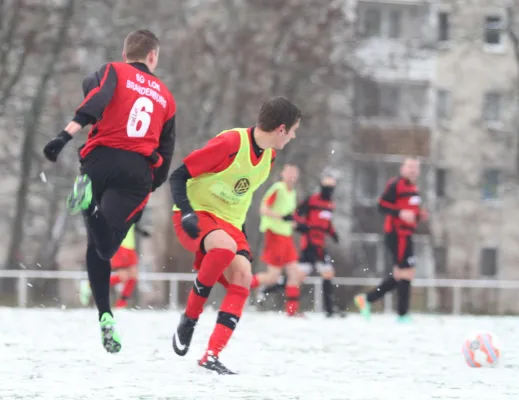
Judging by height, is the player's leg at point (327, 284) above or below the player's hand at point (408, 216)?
below

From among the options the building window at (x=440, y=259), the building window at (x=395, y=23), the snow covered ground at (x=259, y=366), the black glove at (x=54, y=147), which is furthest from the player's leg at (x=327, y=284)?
the building window at (x=395, y=23)

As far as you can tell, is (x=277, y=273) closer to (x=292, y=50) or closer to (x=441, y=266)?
(x=292, y=50)

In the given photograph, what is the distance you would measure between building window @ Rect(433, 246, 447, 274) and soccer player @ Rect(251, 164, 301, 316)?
26687 millimetres

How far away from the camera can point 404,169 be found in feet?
51.1

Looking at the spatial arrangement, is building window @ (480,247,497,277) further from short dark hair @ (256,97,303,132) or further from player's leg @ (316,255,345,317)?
short dark hair @ (256,97,303,132)

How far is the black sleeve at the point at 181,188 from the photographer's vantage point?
8078mm

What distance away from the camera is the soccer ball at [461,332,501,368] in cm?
913

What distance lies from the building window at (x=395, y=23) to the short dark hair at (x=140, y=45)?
3899cm

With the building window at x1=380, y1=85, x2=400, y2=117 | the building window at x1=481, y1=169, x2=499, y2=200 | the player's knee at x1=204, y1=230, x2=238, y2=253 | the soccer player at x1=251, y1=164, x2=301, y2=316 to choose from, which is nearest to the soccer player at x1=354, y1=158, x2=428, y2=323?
the soccer player at x1=251, y1=164, x2=301, y2=316

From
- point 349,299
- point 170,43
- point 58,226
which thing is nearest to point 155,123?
point 349,299

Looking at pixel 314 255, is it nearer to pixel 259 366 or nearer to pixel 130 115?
pixel 259 366

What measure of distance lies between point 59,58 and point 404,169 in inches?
576

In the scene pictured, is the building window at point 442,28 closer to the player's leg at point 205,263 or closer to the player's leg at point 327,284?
the player's leg at point 327,284

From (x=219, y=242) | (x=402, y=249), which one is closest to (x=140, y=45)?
(x=219, y=242)
